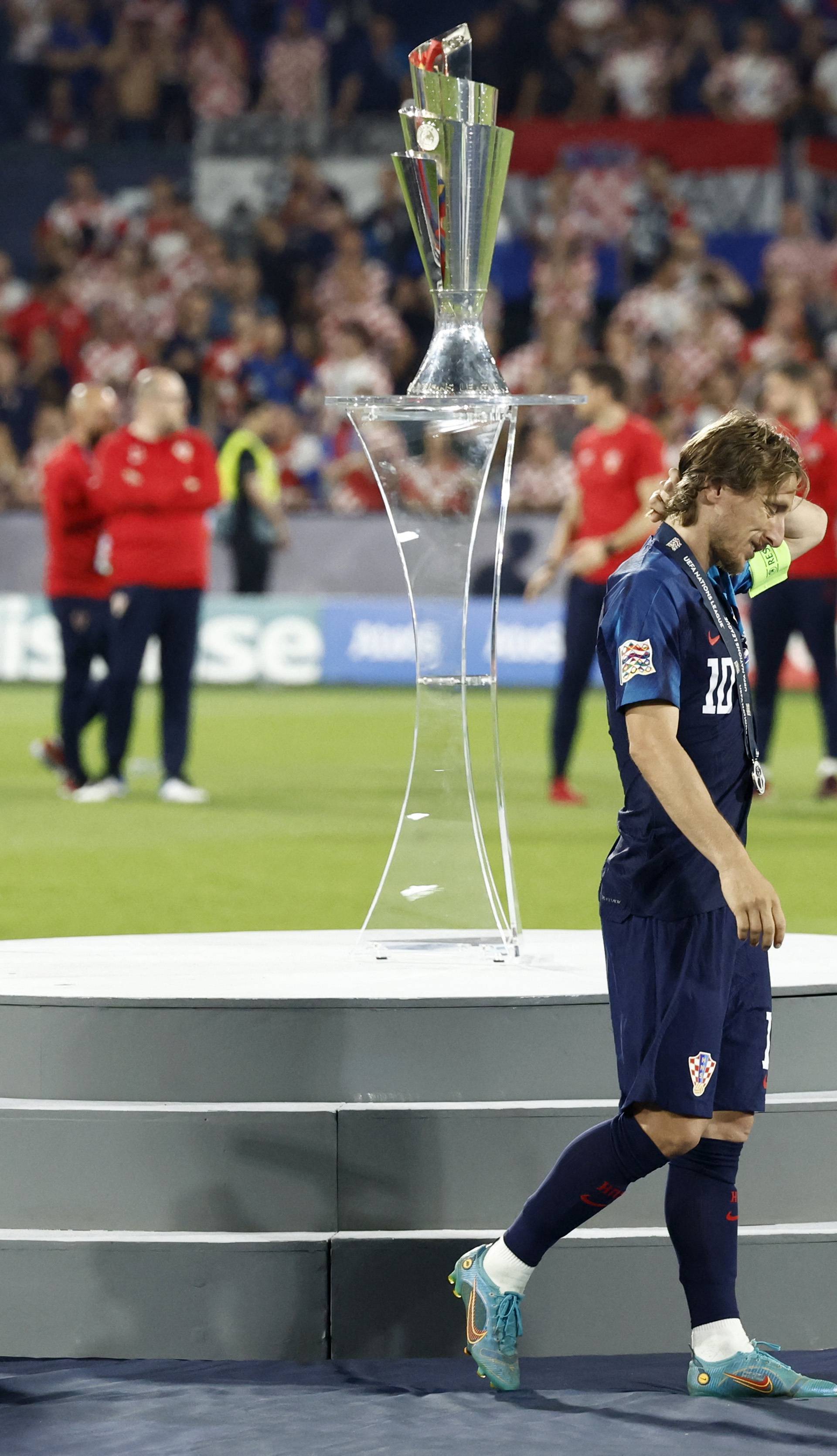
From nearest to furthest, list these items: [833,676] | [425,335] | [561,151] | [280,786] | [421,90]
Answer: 1. [421,90]
2. [833,676]
3. [280,786]
4. [425,335]
5. [561,151]

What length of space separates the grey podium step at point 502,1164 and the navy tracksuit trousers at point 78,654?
688cm

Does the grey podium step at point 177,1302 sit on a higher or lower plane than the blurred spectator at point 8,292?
lower

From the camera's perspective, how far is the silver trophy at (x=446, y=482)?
4785mm

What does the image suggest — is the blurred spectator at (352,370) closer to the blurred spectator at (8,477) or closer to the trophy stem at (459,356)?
the blurred spectator at (8,477)

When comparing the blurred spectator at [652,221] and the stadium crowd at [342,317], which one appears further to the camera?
the blurred spectator at [652,221]

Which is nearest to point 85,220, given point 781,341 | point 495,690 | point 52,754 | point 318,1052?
point 781,341

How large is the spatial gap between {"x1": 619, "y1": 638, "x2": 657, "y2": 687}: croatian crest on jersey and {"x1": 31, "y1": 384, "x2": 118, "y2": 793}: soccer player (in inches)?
279

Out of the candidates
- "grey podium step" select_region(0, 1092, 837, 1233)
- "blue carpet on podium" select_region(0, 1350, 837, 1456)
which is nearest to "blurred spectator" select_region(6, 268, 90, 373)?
"grey podium step" select_region(0, 1092, 837, 1233)

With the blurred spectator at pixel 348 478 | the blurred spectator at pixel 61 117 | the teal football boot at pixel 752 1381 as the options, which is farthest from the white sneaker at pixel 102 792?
the blurred spectator at pixel 61 117

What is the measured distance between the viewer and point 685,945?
339 centimetres

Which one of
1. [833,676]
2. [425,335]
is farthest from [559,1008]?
[425,335]

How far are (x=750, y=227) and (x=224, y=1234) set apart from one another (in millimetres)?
19095

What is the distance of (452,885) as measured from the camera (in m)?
4.83

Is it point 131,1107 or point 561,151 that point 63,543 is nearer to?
point 131,1107
